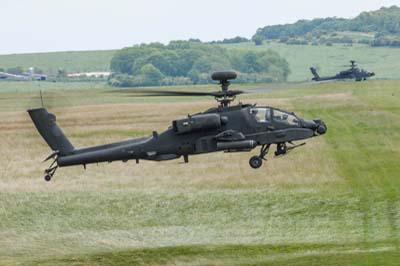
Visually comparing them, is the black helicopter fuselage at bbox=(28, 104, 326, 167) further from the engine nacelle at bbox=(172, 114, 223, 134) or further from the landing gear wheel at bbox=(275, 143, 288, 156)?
the landing gear wheel at bbox=(275, 143, 288, 156)

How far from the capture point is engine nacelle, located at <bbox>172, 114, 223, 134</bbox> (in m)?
43.2

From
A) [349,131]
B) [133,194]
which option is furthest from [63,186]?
[349,131]

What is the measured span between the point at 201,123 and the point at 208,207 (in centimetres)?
3336

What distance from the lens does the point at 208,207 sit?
76.1 meters

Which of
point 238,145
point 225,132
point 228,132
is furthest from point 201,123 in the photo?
point 238,145

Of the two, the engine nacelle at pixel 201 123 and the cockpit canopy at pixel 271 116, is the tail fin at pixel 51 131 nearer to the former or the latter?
the engine nacelle at pixel 201 123

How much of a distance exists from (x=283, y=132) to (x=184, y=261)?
56.0 ft

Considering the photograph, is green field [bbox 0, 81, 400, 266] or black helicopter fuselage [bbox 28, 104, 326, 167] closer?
black helicopter fuselage [bbox 28, 104, 326, 167]

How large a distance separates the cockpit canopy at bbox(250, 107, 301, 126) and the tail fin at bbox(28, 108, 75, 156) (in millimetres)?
8479

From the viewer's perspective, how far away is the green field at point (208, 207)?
6097 cm

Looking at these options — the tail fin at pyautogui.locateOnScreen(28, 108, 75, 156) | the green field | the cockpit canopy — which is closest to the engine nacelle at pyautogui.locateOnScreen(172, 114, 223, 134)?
the cockpit canopy

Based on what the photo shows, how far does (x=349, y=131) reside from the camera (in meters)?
111

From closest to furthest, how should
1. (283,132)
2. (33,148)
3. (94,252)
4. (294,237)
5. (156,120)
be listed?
(283,132) → (94,252) → (294,237) → (33,148) → (156,120)

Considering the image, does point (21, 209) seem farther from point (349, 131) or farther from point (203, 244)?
point (349, 131)
